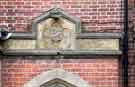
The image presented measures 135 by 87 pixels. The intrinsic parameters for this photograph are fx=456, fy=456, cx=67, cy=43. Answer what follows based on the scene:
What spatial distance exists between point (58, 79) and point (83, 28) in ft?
3.27

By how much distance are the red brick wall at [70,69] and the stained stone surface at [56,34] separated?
11.0 inches

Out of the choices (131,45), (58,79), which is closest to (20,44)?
(58,79)

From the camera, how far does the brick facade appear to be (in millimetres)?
7855

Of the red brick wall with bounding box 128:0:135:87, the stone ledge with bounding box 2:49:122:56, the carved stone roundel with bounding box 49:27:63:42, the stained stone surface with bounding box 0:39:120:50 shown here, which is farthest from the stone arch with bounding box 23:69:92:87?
the red brick wall with bounding box 128:0:135:87

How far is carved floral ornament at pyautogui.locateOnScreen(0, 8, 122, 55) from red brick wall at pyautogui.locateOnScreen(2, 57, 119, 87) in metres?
0.16

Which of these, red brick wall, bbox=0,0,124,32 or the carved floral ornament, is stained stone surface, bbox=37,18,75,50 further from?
red brick wall, bbox=0,0,124,32

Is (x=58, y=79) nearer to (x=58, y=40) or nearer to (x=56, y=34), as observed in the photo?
(x=58, y=40)

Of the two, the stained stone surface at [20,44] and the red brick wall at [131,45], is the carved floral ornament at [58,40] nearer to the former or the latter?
the stained stone surface at [20,44]

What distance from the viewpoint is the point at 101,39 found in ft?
26.0

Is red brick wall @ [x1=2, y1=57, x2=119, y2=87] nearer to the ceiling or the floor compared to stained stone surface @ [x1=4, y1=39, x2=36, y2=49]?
nearer to the floor

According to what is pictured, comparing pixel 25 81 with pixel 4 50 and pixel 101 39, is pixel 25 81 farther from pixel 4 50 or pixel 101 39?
pixel 101 39

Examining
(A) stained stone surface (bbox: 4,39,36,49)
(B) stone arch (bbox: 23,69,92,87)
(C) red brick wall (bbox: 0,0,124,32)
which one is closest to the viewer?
(B) stone arch (bbox: 23,69,92,87)

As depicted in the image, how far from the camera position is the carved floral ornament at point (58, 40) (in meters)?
7.87

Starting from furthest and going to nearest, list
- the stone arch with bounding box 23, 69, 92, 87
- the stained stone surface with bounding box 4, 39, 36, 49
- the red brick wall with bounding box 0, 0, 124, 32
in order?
1. the red brick wall with bounding box 0, 0, 124, 32
2. the stained stone surface with bounding box 4, 39, 36, 49
3. the stone arch with bounding box 23, 69, 92, 87
